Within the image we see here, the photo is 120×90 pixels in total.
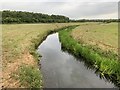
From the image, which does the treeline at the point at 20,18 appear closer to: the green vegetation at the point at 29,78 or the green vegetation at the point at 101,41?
the green vegetation at the point at 101,41

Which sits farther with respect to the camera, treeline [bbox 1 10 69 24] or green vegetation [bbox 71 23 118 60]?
treeline [bbox 1 10 69 24]

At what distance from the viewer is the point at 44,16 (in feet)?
511

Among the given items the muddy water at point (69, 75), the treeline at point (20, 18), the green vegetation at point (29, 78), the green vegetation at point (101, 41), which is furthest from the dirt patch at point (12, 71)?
the treeline at point (20, 18)

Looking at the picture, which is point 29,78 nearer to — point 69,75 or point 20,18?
point 69,75

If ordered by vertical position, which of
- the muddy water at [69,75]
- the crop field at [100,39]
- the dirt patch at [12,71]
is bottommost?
the muddy water at [69,75]

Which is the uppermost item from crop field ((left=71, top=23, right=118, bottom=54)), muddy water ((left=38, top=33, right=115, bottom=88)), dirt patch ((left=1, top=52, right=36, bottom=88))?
dirt patch ((left=1, top=52, right=36, bottom=88))

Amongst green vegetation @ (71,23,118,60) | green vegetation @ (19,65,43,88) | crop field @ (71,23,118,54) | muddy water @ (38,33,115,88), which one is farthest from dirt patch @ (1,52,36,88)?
crop field @ (71,23,118,54)

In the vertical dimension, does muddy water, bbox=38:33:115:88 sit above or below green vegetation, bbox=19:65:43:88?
below

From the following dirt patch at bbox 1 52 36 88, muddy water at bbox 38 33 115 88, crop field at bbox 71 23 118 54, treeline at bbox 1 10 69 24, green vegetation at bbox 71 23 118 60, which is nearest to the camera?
dirt patch at bbox 1 52 36 88

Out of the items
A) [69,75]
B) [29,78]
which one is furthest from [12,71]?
[69,75]

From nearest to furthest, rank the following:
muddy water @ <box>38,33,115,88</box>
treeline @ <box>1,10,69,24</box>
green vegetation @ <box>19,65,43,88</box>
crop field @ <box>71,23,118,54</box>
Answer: green vegetation @ <box>19,65,43,88</box> < muddy water @ <box>38,33,115,88</box> < crop field @ <box>71,23,118,54</box> < treeline @ <box>1,10,69,24</box>

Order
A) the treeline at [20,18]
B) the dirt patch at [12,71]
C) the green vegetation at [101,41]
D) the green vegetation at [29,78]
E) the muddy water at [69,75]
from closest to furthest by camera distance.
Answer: the green vegetation at [29,78], the dirt patch at [12,71], the muddy water at [69,75], the green vegetation at [101,41], the treeline at [20,18]

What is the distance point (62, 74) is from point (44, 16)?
5373 inches

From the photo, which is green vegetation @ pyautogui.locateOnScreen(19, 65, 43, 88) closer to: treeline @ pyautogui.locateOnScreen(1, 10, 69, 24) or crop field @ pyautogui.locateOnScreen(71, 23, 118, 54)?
crop field @ pyautogui.locateOnScreen(71, 23, 118, 54)
